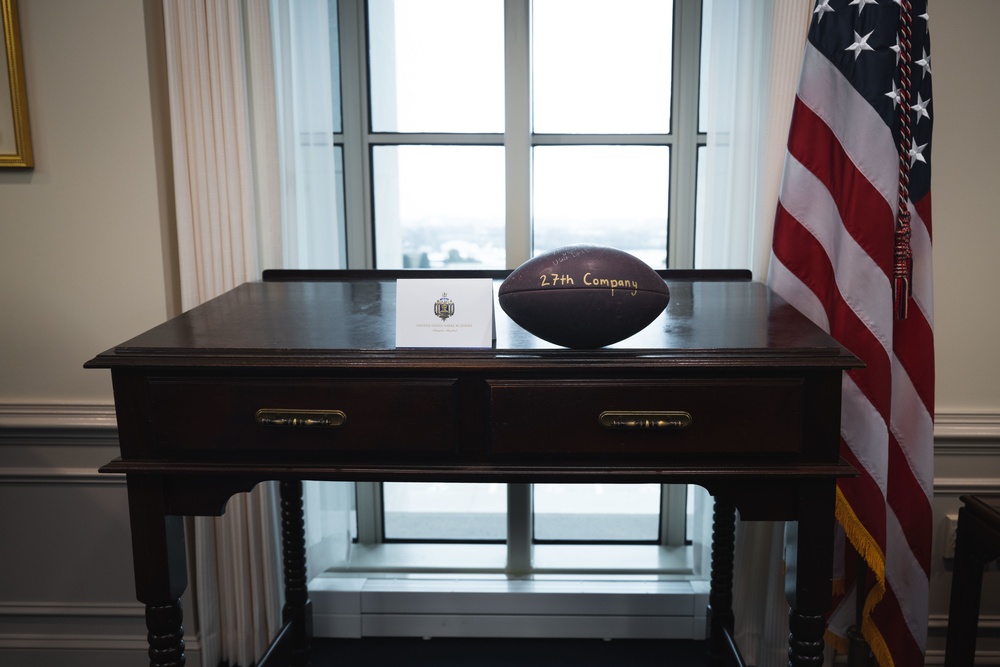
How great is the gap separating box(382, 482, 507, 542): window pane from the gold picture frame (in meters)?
1.42

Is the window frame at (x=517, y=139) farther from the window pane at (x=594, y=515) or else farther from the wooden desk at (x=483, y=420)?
the wooden desk at (x=483, y=420)

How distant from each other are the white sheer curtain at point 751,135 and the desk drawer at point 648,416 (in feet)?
2.45

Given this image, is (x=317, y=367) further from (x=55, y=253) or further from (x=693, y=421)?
(x=55, y=253)

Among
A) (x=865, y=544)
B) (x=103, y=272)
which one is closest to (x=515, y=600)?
(x=865, y=544)

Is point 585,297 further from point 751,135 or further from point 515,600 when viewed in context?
point 515,600

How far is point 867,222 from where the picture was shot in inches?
63.7

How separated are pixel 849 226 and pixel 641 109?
28.7 inches

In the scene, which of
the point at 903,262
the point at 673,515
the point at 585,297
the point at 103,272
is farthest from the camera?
the point at 673,515

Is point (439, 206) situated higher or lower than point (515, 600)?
higher

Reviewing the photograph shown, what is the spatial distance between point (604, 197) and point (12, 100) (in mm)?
1578

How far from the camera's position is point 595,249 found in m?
1.19

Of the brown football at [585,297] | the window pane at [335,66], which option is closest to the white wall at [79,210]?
the window pane at [335,66]

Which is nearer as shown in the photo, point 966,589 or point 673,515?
point 966,589

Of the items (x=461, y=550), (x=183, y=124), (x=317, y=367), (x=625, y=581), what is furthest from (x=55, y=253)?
(x=625, y=581)
